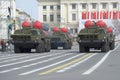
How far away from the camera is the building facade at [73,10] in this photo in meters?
161

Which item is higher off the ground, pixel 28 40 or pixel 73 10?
pixel 73 10

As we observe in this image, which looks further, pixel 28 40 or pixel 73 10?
pixel 73 10

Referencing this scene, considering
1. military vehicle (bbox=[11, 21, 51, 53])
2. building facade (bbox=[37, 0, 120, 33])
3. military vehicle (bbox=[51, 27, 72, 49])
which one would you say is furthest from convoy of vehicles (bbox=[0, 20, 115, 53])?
building facade (bbox=[37, 0, 120, 33])

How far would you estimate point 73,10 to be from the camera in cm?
16638

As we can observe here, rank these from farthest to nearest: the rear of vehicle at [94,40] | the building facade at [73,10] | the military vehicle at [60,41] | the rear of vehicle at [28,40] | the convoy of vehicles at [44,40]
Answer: the building facade at [73,10] < the military vehicle at [60,41] < the rear of vehicle at [28,40] < the convoy of vehicles at [44,40] < the rear of vehicle at [94,40]

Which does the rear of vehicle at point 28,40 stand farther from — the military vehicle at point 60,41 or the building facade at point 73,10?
the building facade at point 73,10

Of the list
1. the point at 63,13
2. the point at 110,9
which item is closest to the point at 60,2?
the point at 63,13

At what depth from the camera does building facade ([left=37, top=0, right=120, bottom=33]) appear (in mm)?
161275

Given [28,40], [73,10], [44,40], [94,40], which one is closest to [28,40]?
[28,40]

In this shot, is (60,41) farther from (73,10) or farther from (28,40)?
(73,10)

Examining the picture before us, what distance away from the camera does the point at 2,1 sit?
100 metres

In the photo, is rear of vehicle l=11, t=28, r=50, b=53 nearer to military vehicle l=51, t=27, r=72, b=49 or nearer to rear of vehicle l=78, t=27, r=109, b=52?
rear of vehicle l=78, t=27, r=109, b=52

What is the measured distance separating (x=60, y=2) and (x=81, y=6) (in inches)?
268

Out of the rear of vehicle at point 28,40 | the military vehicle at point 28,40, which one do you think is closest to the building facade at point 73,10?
the military vehicle at point 28,40
